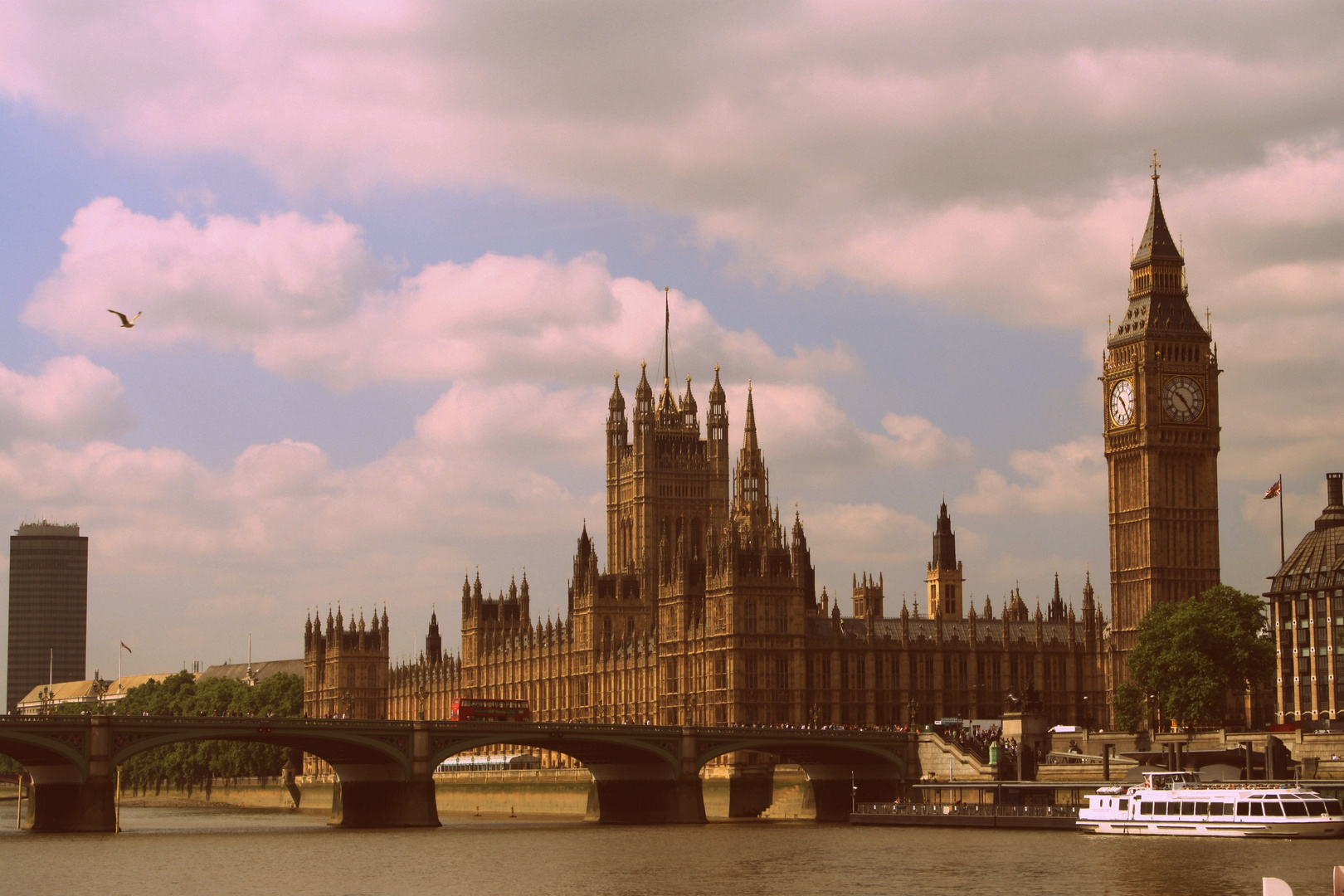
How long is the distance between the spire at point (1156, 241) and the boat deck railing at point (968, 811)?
5292 centimetres

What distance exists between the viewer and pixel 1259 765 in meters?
102

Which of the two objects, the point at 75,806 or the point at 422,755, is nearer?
the point at 75,806

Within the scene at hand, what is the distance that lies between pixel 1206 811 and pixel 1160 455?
6045 cm

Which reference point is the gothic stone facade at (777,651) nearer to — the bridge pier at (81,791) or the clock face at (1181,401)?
the clock face at (1181,401)

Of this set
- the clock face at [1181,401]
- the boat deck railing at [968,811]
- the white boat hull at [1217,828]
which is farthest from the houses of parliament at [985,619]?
the white boat hull at [1217,828]

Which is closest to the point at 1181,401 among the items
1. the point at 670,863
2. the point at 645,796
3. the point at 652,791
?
the point at 652,791

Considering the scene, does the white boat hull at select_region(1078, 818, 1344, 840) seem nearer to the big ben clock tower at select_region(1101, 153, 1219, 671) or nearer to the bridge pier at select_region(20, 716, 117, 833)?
the bridge pier at select_region(20, 716, 117, 833)

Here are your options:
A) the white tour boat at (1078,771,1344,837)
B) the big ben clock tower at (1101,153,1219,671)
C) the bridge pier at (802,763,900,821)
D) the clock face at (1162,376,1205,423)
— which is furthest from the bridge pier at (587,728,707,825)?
the clock face at (1162,376,1205,423)

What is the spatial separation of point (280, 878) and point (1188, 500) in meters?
83.8

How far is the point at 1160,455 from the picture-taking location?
485 ft

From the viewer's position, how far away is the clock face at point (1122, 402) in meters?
149

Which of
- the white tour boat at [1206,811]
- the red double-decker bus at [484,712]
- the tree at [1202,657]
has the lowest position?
the white tour boat at [1206,811]

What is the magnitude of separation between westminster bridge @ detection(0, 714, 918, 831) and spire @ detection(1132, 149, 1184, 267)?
149 ft

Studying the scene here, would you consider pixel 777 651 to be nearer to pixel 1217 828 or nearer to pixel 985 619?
pixel 985 619
